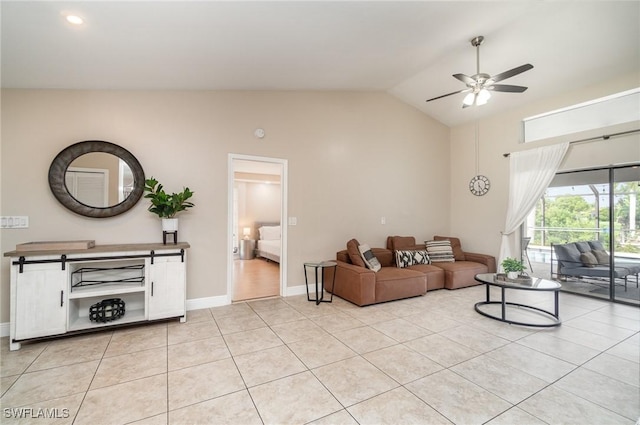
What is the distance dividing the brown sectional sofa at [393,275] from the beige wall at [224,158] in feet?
1.31

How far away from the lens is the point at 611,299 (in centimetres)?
432

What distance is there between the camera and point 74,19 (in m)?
2.10

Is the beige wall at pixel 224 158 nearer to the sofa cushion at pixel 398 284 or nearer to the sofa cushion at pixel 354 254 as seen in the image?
the sofa cushion at pixel 354 254

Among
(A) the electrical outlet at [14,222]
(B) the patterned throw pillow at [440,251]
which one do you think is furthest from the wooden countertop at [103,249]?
(B) the patterned throw pillow at [440,251]

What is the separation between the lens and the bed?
7.23 meters

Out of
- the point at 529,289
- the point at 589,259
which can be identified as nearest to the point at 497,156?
the point at 589,259

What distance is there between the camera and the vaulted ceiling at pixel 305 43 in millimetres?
2236

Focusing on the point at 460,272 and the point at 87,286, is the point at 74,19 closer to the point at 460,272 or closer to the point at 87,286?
the point at 87,286

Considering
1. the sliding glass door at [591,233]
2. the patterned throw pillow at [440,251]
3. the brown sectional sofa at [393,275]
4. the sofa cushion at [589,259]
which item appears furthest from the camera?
the patterned throw pillow at [440,251]

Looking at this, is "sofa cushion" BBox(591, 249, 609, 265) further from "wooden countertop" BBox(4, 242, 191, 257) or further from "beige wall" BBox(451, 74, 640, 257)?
"wooden countertop" BBox(4, 242, 191, 257)

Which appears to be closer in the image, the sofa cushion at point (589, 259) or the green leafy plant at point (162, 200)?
the green leafy plant at point (162, 200)

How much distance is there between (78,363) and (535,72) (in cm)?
668

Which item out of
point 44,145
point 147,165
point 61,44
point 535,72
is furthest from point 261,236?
point 535,72

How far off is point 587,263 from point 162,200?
6468 millimetres
